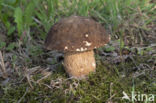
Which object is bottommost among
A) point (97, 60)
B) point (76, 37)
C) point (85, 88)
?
point (85, 88)

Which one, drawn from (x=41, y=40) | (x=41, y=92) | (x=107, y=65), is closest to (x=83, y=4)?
(x=41, y=40)

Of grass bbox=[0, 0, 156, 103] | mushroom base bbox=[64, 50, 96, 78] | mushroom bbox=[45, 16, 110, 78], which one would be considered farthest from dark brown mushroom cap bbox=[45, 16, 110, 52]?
grass bbox=[0, 0, 156, 103]

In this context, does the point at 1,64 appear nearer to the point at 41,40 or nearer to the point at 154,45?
the point at 41,40

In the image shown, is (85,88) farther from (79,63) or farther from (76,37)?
(76,37)

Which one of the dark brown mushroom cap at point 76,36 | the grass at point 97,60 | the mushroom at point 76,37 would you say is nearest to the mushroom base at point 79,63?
the mushroom at point 76,37

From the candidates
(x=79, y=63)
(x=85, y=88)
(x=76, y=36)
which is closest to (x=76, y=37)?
(x=76, y=36)

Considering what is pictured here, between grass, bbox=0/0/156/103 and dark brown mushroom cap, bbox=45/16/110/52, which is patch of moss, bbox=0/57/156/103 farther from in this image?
dark brown mushroom cap, bbox=45/16/110/52

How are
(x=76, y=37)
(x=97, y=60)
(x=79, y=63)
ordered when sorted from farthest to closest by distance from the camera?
(x=97, y=60), (x=79, y=63), (x=76, y=37)
